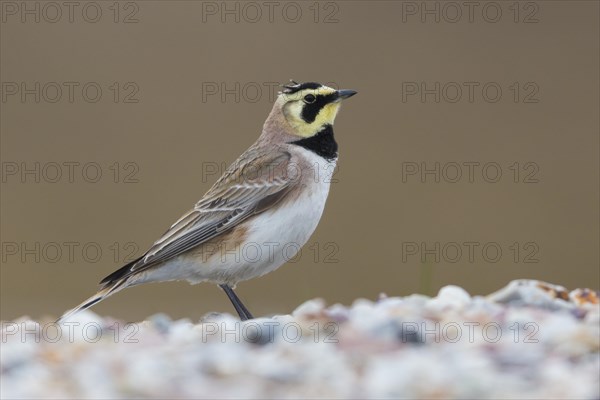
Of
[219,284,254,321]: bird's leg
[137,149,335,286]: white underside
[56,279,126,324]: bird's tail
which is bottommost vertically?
[219,284,254,321]: bird's leg

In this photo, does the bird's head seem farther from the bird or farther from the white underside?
the white underside

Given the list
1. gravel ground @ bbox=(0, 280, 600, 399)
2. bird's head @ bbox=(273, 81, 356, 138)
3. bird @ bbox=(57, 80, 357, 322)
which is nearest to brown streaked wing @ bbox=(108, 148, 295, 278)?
bird @ bbox=(57, 80, 357, 322)

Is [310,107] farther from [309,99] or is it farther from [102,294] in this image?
[102,294]

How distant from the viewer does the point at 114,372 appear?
4.04 metres

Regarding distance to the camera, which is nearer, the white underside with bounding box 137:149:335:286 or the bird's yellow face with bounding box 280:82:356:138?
the white underside with bounding box 137:149:335:286

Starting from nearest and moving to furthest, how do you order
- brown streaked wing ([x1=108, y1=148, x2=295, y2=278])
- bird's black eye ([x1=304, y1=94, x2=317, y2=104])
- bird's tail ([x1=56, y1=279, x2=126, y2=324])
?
bird's tail ([x1=56, y1=279, x2=126, y2=324])
brown streaked wing ([x1=108, y1=148, x2=295, y2=278])
bird's black eye ([x1=304, y1=94, x2=317, y2=104])

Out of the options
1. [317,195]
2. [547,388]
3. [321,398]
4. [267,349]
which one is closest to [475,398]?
[547,388]

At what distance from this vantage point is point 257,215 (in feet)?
19.6

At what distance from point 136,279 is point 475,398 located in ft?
8.98

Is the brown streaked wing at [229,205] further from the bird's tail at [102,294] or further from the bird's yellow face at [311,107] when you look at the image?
the bird's yellow face at [311,107]

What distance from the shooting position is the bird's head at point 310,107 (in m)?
6.29

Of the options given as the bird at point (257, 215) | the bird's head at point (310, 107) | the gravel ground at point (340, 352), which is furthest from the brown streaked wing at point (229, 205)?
the gravel ground at point (340, 352)

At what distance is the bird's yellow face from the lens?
20.6 ft

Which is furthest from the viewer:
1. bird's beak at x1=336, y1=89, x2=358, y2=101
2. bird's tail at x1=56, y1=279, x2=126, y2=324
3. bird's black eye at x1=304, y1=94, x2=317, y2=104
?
bird's black eye at x1=304, y1=94, x2=317, y2=104
